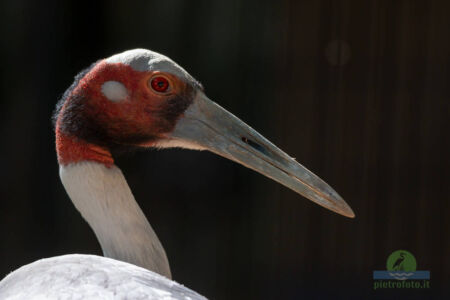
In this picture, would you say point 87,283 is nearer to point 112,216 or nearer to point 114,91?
point 112,216

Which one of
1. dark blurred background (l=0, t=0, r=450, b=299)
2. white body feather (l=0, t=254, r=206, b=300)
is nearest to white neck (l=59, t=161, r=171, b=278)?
white body feather (l=0, t=254, r=206, b=300)

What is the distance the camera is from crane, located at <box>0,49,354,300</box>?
2.57 metres

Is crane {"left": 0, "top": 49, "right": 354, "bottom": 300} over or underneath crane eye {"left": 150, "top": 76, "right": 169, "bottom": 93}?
underneath

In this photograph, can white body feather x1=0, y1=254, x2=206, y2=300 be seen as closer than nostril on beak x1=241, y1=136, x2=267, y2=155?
Yes

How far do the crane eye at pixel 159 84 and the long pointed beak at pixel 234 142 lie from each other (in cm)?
14

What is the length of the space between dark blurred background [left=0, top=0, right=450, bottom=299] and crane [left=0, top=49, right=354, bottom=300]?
216cm

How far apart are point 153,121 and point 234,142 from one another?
0.34 meters

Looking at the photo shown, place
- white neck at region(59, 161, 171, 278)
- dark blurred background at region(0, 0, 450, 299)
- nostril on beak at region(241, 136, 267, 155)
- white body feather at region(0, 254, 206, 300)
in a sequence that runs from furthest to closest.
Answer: dark blurred background at region(0, 0, 450, 299)
nostril on beak at region(241, 136, 267, 155)
white neck at region(59, 161, 171, 278)
white body feather at region(0, 254, 206, 300)

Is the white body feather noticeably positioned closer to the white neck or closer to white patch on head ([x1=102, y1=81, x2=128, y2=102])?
the white neck

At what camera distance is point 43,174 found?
4.93 meters

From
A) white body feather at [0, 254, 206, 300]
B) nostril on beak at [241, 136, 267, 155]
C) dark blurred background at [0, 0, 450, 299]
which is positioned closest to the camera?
white body feather at [0, 254, 206, 300]

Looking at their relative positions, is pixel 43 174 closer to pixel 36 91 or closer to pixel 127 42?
pixel 36 91

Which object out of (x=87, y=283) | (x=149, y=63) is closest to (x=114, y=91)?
(x=149, y=63)

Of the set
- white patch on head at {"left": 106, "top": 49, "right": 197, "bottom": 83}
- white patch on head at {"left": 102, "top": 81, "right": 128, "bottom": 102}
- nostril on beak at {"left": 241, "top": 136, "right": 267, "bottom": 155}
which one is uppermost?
white patch on head at {"left": 106, "top": 49, "right": 197, "bottom": 83}
